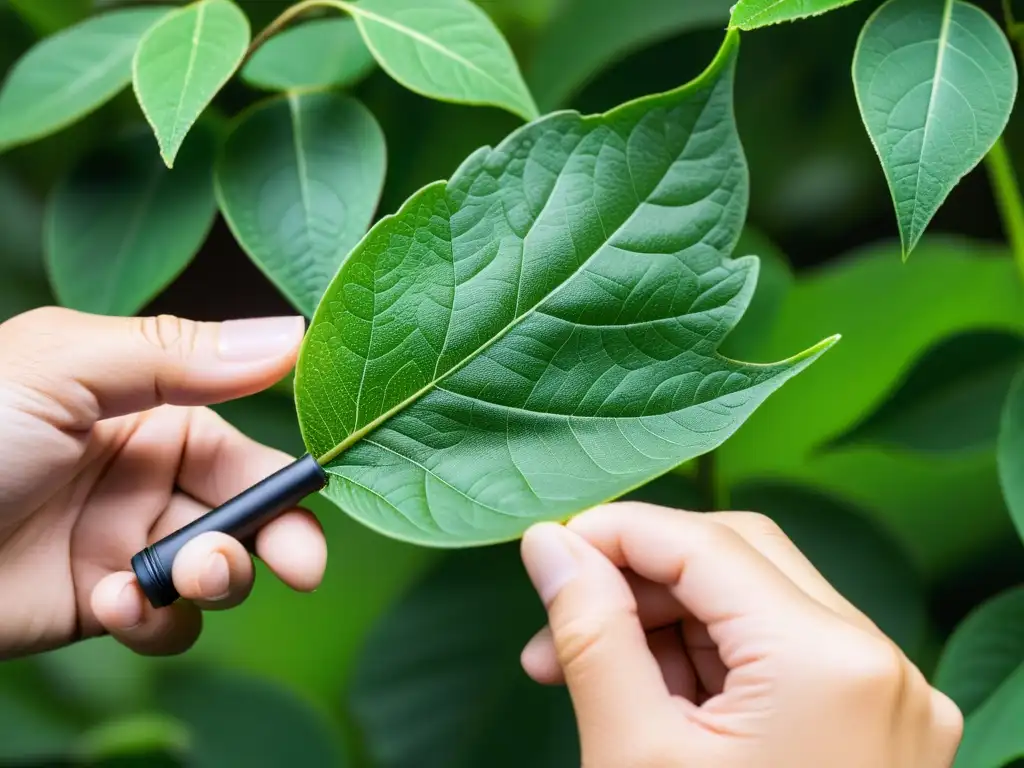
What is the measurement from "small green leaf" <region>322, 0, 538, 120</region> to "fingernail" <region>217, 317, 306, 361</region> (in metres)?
0.13

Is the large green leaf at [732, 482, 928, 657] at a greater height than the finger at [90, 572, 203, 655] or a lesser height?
lesser

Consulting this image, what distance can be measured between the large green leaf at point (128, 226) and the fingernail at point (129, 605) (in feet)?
0.49

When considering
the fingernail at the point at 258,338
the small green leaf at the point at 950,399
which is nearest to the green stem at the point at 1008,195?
the small green leaf at the point at 950,399

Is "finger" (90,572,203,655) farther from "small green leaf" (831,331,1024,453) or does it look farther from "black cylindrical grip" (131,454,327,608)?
"small green leaf" (831,331,1024,453)

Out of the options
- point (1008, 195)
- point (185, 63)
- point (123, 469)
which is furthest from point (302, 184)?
point (1008, 195)

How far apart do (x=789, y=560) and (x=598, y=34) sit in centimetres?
40

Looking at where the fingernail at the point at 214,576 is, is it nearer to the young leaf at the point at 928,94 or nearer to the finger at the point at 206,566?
the finger at the point at 206,566

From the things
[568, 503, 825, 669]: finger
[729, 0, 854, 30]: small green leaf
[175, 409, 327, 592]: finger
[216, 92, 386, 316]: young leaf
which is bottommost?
[175, 409, 327, 592]: finger

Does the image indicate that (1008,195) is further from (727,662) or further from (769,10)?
(727,662)

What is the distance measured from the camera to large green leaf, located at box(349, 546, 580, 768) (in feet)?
1.98

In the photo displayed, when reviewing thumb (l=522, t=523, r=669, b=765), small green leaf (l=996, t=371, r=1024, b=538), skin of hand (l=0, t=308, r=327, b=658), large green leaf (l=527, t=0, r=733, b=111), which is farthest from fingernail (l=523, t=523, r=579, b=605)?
large green leaf (l=527, t=0, r=733, b=111)

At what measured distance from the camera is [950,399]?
1.90 feet

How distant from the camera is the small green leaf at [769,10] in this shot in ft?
1.20

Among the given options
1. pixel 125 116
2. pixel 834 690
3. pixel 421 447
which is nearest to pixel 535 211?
pixel 421 447
